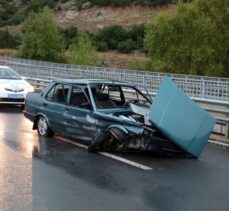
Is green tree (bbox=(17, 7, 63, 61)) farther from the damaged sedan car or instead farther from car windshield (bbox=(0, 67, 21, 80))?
the damaged sedan car

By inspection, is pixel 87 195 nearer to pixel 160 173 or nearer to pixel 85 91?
pixel 160 173

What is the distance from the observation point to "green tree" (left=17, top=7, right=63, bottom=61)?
50219 millimetres

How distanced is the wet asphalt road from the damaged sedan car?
0.90 ft

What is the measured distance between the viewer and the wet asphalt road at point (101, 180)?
611 cm

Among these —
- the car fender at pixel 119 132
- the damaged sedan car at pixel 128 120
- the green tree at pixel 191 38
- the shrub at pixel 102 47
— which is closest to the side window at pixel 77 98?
the damaged sedan car at pixel 128 120

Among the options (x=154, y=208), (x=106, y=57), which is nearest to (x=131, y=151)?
(x=154, y=208)

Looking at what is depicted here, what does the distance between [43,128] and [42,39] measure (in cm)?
4051

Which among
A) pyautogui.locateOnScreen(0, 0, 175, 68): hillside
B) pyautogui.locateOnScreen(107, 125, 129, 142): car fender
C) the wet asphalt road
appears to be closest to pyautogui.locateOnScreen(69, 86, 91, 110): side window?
the wet asphalt road

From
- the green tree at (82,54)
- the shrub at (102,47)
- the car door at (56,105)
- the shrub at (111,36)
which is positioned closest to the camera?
the car door at (56,105)

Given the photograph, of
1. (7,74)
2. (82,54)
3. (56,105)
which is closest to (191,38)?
(82,54)

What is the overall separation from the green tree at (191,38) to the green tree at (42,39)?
1154 cm

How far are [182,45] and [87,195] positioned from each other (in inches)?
1445

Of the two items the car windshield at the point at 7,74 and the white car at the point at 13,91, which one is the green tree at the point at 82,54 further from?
the white car at the point at 13,91

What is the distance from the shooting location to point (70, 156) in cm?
894
